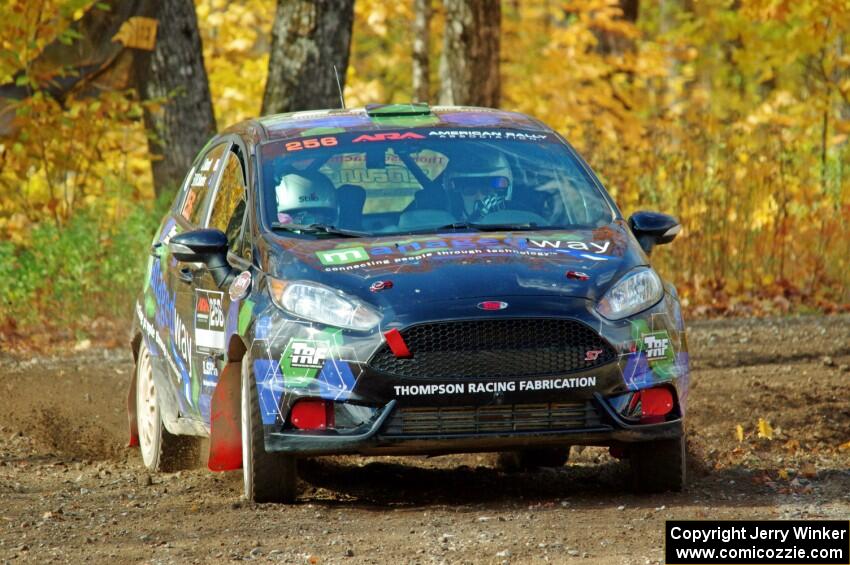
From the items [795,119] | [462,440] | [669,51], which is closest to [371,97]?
[669,51]

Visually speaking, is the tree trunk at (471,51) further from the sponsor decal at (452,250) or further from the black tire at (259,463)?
the black tire at (259,463)

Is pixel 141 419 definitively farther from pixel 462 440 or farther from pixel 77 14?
pixel 77 14

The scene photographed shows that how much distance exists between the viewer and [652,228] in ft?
24.6

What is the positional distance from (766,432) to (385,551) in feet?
12.0

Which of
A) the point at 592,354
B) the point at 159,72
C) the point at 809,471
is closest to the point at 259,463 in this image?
the point at 592,354

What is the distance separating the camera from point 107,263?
47.3ft

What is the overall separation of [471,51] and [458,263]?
11.2m

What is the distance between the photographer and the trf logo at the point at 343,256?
662 centimetres

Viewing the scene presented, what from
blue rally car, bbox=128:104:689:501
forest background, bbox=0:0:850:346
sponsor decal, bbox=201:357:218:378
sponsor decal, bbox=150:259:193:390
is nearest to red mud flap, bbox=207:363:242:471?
blue rally car, bbox=128:104:689:501

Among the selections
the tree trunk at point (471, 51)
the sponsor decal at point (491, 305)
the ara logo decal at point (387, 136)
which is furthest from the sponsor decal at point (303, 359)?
the tree trunk at point (471, 51)

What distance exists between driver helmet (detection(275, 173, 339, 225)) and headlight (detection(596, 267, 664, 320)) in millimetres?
1383

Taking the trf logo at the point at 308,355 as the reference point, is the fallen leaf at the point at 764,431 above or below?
below

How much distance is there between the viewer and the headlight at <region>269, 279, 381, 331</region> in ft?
20.7

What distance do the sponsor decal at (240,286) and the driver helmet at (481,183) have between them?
109 cm
